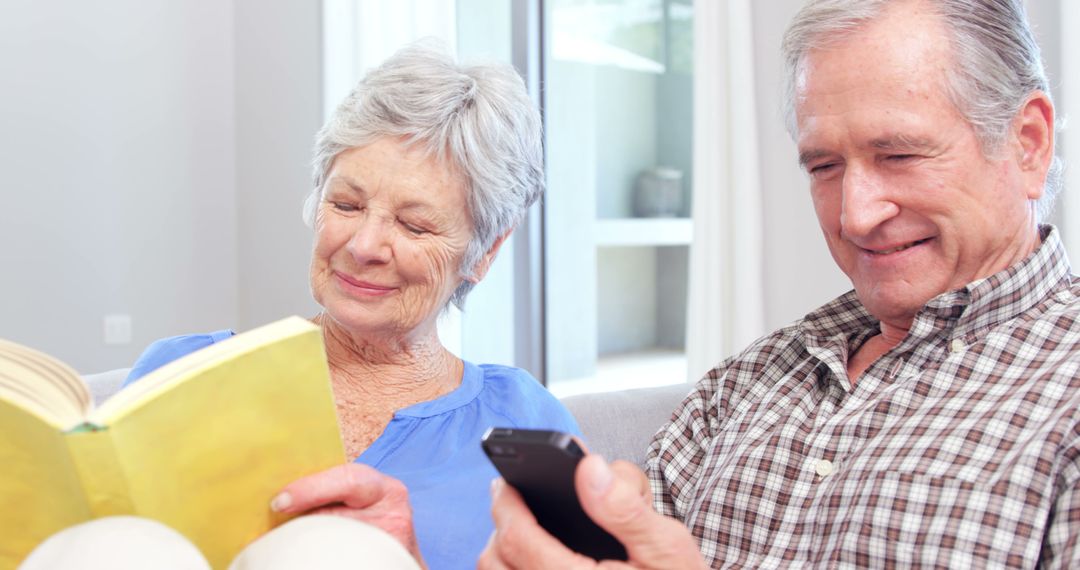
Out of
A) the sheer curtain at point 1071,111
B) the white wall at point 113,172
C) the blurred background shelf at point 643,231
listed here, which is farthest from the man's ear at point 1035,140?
the white wall at point 113,172

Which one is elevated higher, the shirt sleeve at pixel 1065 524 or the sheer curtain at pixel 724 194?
the sheer curtain at pixel 724 194

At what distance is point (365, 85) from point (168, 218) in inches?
120

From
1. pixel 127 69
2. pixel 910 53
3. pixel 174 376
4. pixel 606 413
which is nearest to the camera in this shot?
pixel 174 376

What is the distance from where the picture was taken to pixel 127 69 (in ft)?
13.7

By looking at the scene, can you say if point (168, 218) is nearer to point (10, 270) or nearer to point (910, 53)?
point (10, 270)

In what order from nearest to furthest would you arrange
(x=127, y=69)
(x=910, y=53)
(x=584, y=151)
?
(x=910, y=53) → (x=127, y=69) → (x=584, y=151)

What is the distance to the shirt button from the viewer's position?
3.94 feet

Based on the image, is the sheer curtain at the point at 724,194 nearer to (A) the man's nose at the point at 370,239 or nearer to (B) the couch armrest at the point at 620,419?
Answer: (B) the couch armrest at the point at 620,419

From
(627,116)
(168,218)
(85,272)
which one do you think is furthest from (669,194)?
(85,272)

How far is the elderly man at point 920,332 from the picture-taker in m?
1.03

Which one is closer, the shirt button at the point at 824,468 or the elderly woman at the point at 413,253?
the shirt button at the point at 824,468

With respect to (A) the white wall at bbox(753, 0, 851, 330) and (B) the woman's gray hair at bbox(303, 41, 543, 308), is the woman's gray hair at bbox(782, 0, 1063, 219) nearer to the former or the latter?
(B) the woman's gray hair at bbox(303, 41, 543, 308)

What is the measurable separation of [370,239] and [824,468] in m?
0.68

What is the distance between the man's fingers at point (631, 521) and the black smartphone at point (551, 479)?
2 centimetres
